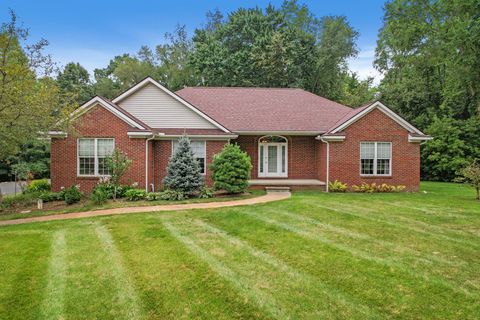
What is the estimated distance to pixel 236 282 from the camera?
5.20 meters

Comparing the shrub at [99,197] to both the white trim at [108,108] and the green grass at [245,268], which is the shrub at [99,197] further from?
the white trim at [108,108]

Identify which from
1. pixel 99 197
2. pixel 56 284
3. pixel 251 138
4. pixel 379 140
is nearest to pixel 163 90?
pixel 251 138

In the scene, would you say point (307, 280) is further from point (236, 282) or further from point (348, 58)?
point (348, 58)

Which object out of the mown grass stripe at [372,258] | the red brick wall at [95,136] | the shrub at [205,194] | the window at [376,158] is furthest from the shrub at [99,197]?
the window at [376,158]

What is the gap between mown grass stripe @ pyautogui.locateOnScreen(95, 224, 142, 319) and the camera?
4438 millimetres

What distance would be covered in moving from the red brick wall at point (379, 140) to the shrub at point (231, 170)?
5044mm

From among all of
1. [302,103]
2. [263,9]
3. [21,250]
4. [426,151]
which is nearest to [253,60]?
[263,9]

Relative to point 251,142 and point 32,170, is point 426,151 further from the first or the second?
A: point 32,170

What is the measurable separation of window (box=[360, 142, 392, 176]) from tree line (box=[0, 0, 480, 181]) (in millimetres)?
6617

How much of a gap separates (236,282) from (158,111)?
1336 cm

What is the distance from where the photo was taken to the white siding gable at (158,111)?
676 inches

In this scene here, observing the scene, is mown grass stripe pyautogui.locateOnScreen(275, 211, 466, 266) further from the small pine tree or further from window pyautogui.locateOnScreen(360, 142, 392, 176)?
window pyautogui.locateOnScreen(360, 142, 392, 176)

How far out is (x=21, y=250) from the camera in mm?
7020

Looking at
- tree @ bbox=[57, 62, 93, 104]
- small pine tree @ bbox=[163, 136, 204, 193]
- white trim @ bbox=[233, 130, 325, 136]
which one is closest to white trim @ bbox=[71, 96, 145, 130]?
small pine tree @ bbox=[163, 136, 204, 193]
